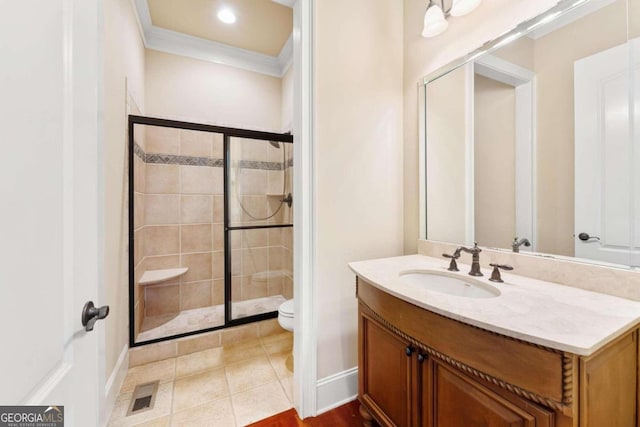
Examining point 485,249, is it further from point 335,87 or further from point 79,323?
point 79,323

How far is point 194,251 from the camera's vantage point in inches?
103

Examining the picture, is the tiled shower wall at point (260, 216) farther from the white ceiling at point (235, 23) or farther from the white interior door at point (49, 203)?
the white interior door at point (49, 203)

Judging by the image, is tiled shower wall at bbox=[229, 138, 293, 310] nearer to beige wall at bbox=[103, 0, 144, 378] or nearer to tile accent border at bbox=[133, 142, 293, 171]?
tile accent border at bbox=[133, 142, 293, 171]

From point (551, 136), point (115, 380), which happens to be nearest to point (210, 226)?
point (115, 380)

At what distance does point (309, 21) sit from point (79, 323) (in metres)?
1.66

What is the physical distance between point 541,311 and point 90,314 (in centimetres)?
134

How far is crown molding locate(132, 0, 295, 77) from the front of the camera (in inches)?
90.8

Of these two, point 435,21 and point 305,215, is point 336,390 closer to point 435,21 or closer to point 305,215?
point 305,215

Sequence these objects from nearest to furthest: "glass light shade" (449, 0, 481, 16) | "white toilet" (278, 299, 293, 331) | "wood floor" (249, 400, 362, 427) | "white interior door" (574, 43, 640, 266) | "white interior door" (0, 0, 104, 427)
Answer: "white interior door" (0, 0, 104, 427) < "white interior door" (574, 43, 640, 266) < "glass light shade" (449, 0, 481, 16) < "wood floor" (249, 400, 362, 427) < "white toilet" (278, 299, 293, 331)

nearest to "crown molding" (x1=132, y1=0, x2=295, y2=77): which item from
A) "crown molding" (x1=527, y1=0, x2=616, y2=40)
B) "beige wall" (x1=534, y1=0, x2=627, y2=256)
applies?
"crown molding" (x1=527, y1=0, x2=616, y2=40)

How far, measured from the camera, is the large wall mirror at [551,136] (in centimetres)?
88

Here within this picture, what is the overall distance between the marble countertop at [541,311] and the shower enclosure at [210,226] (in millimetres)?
1778

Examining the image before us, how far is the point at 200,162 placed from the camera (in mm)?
2648

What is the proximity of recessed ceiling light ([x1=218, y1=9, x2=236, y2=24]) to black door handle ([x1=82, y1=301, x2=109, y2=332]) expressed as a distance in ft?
8.19
